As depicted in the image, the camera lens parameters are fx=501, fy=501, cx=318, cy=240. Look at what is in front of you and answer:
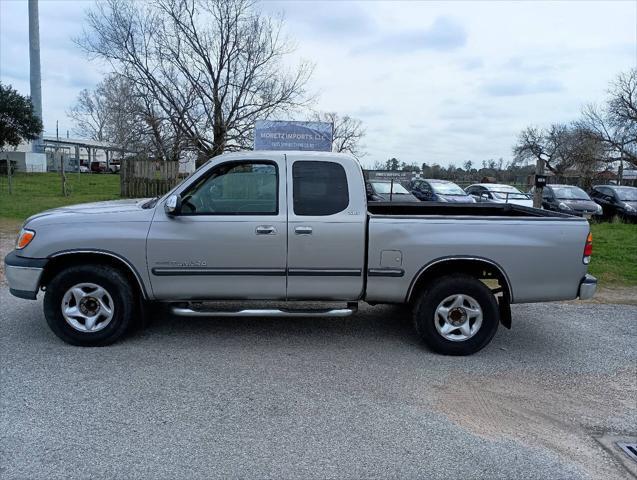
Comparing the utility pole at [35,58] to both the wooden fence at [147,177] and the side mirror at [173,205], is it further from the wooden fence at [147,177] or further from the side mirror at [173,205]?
the side mirror at [173,205]

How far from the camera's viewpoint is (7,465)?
3.02 metres

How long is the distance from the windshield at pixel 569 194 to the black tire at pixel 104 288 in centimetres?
1747

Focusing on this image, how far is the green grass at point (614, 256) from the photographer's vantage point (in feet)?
28.4

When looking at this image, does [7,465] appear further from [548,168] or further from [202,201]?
[548,168]

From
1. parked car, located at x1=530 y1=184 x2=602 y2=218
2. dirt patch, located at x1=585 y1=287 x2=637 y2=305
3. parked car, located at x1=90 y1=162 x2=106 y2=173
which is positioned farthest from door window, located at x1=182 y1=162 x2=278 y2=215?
parked car, located at x1=90 y1=162 x2=106 y2=173

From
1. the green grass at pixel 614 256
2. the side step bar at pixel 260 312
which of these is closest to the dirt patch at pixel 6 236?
the side step bar at pixel 260 312

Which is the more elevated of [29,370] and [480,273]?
[480,273]

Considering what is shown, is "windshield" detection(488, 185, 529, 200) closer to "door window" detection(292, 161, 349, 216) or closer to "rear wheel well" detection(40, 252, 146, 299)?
"door window" detection(292, 161, 349, 216)

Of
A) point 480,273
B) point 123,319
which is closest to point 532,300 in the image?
point 480,273

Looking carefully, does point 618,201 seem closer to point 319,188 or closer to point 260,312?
point 319,188

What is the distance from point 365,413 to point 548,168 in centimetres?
A: 6324

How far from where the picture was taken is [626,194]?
18.9 metres

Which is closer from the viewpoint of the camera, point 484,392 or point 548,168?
point 484,392

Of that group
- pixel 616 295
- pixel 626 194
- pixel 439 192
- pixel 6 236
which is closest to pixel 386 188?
pixel 439 192
